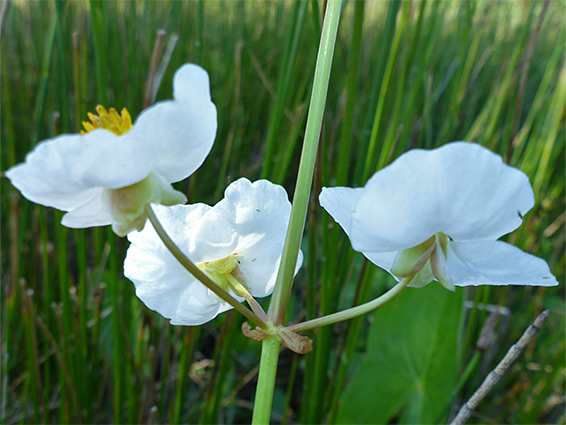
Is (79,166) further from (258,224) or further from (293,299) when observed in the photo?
(293,299)

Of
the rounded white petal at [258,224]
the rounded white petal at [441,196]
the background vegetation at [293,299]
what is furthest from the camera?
the background vegetation at [293,299]

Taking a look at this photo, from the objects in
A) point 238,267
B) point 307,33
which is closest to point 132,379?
point 238,267

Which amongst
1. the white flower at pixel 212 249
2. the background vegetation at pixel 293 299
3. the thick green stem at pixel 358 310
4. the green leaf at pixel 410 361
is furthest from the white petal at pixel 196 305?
the green leaf at pixel 410 361

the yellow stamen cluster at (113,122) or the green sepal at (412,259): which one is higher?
the yellow stamen cluster at (113,122)

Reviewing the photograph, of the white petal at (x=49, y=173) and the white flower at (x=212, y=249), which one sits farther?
the white flower at (x=212, y=249)

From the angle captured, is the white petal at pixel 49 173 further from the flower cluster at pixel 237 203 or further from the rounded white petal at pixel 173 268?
the rounded white petal at pixel 173 268

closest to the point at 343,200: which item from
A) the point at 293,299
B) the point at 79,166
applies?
the point at 79,166
